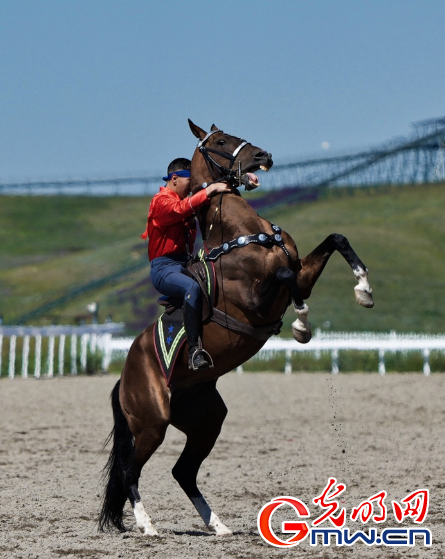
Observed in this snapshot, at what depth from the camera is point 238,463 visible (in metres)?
11.7

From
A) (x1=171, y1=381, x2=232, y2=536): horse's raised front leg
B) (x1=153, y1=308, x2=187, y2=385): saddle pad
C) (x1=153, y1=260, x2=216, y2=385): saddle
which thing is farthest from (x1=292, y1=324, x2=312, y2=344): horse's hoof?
(x1=171, y1=381, x2=232, y2=536): horse's raised front leg

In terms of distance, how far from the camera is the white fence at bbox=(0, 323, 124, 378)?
2336 cm

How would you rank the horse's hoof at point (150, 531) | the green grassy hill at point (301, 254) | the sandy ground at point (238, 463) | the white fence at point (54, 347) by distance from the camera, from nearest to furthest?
the sandy ground at point (238, 463), the horse's hoof at point (150, 531), the white fence at point (54, 347), the green grassy hill at point (301, 254)

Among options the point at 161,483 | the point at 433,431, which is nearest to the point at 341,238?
the point at 161,483

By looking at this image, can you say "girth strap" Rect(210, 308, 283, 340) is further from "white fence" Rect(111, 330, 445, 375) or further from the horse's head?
"white fence" Rect(111, 330, 445, 375)

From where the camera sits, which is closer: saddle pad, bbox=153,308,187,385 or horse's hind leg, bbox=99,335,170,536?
saddle pad, bbox=153,308,187,385

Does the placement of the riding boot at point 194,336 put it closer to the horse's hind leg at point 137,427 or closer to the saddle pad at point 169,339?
the saddle pad at point 169,339

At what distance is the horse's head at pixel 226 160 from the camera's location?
296 inches

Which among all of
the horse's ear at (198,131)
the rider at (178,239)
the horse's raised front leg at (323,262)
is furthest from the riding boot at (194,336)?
the horse's ear at (198,131)

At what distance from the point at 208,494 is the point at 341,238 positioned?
141 inches

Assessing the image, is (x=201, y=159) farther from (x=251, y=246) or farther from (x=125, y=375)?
(x=125, y=375)

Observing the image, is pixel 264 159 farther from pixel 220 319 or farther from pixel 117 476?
pixel 117 476

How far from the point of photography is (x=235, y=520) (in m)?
8.45

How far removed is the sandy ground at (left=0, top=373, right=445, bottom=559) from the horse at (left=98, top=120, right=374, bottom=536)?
56 cm
